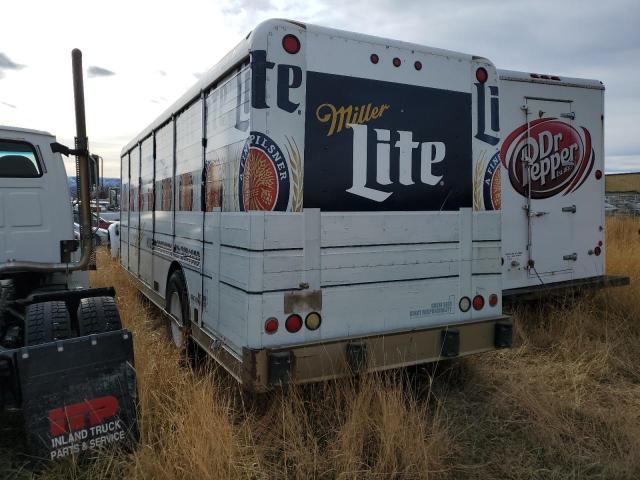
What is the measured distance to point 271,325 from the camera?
3666 millimetres

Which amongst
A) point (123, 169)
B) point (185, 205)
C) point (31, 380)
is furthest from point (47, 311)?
point (123, 169)

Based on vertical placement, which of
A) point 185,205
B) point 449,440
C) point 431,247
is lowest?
point 449,440

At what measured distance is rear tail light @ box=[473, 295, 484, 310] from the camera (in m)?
4.52

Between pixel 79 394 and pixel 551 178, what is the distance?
563 cm

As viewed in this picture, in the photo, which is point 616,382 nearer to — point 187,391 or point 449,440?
point 449,440

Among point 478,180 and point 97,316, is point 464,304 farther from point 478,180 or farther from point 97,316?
point 97,316

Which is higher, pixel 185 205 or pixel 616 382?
pixel 185 205

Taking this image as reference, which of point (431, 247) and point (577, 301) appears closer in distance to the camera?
point (431, 247)

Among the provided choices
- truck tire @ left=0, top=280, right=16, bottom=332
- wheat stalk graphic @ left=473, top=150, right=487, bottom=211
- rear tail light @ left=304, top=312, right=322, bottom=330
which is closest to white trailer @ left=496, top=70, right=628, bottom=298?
wheat stalk graphic @ left=473, top=150, right=487, bottom=211

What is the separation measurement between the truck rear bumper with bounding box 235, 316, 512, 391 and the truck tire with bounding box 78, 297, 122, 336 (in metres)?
1.02

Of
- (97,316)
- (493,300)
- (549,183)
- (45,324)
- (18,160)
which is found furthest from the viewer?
(549,183)

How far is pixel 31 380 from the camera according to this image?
3148mm

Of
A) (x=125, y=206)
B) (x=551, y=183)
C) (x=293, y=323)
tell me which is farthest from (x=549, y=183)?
(x=125, y=206)

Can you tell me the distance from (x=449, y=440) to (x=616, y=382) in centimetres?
223
